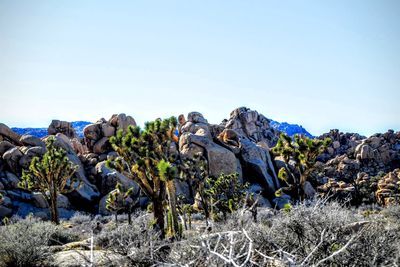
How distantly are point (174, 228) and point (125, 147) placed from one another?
391 cm

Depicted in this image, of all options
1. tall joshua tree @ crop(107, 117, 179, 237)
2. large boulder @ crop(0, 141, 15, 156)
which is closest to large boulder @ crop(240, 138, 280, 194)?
tall joshua tree @ crop(107, 117, 179, 237)

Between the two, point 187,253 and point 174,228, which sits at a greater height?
point 187,253

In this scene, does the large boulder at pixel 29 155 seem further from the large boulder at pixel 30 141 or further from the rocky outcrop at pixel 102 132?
the rocky outcrop at pixel 102 132

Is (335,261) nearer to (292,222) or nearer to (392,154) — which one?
(292,222)

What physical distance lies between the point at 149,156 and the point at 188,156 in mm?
23868

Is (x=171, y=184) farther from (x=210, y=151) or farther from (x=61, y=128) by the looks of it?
(x=61, y=128)

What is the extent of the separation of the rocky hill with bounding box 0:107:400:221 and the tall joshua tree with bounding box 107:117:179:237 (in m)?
16.8

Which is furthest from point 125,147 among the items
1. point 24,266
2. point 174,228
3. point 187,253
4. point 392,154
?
point 392,154

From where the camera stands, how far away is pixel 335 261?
13.1ft

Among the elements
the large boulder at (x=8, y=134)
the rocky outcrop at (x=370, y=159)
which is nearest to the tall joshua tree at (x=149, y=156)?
the large boulder at (x=8, y=134)

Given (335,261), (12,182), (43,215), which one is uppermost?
(335,261)

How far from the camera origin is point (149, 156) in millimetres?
12430

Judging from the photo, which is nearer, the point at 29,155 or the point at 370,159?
the point at 29,155

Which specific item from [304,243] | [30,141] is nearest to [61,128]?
[30,141]
